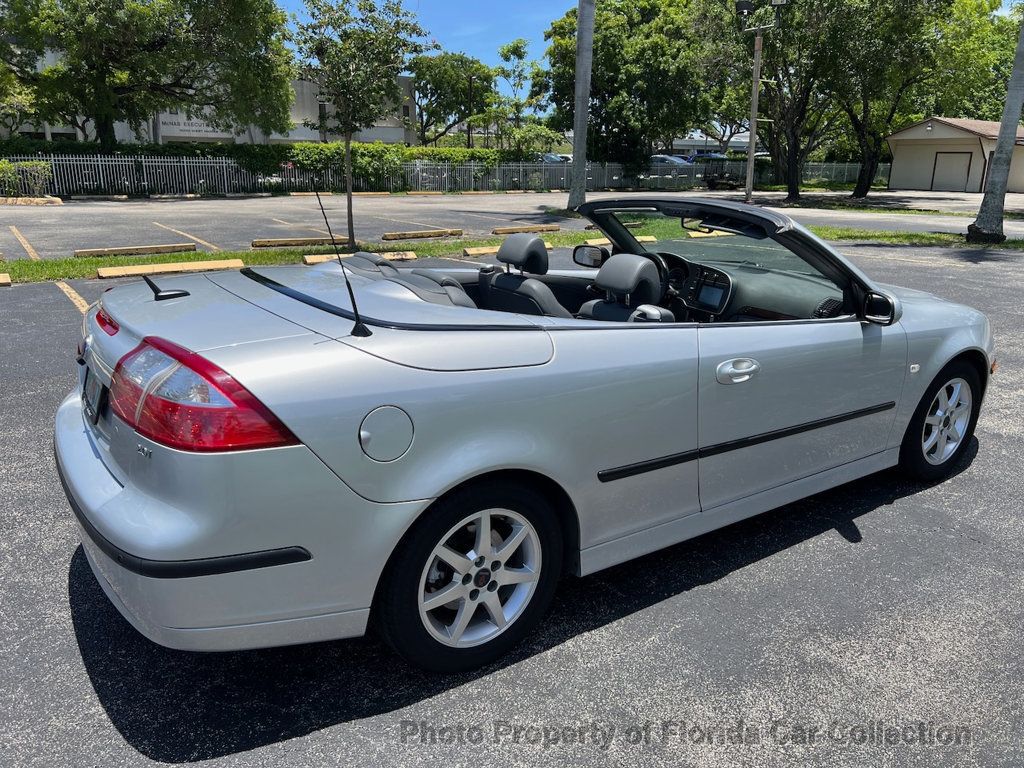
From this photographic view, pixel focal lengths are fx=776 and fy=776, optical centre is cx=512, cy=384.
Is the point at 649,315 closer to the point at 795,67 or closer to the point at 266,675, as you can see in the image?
the point at 266,675

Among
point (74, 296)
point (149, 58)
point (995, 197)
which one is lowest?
point (74, 296)

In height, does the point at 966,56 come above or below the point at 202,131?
above

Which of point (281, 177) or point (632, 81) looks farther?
point (632, 81)

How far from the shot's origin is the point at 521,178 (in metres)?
37.4

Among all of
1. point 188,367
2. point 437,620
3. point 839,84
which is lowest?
point 437,620

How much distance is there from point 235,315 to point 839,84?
30774 millimetres

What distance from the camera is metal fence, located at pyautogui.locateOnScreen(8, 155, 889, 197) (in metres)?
26.7

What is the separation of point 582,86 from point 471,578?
19.5m

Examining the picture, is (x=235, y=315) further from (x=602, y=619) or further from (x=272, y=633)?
(x=602, y=619)

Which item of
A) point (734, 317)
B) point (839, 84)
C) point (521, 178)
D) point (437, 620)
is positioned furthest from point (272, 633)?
point (521, 178)

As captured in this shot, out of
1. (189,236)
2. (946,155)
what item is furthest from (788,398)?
(946,155)

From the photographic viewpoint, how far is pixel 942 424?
13.9 ft

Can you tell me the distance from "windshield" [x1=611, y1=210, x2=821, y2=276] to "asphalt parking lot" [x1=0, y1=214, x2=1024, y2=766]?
1.30 metres

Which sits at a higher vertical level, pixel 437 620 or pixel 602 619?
pixel 437 620
